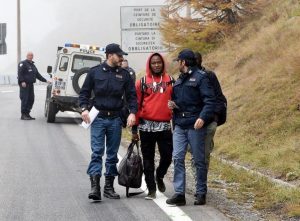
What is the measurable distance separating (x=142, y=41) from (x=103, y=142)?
18.3 meters

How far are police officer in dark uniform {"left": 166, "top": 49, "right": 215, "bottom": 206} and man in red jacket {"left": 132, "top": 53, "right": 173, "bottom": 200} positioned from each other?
290 mm

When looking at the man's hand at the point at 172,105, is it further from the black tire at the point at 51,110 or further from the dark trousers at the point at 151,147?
the black tire at the point at 51,110

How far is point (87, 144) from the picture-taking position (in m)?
15.1

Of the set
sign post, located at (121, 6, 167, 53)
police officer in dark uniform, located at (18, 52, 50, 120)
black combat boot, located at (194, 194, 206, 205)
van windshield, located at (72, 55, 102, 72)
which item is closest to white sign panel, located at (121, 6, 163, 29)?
sign post, located at (121, 6, 167, 53)

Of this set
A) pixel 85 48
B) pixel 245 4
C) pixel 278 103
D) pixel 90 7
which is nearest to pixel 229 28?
pixel 245 4

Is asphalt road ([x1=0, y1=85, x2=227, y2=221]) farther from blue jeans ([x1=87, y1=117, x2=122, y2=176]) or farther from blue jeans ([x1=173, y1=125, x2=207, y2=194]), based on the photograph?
blue jeans ([x1=87, y1=117, x2=122, y2=176])

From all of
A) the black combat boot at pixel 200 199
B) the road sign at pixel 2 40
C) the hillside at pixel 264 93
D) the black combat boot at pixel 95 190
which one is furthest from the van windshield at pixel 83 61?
the road sign at pixel 2 40

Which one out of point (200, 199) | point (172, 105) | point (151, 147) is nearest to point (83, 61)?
point (151, 147)

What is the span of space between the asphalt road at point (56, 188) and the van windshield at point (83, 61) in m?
4.05

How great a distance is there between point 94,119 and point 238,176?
2905 millimetres

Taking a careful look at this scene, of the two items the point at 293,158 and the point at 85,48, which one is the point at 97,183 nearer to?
the point at 293,158

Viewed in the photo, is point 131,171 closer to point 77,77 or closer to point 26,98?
point 77,77

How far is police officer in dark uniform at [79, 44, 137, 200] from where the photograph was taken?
28.8 feet

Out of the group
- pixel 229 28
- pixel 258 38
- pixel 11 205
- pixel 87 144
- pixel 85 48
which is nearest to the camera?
pixel 11 205
